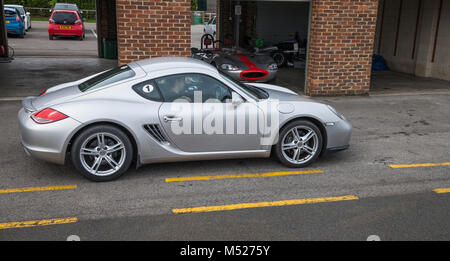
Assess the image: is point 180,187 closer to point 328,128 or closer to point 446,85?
point 328,128

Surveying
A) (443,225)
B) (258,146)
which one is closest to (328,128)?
(258,146)

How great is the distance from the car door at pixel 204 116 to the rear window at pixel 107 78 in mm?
483

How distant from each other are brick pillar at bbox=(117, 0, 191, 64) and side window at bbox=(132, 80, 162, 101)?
13.7 ft

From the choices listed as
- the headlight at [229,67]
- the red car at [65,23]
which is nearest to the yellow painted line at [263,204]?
the headlight at [229,67]

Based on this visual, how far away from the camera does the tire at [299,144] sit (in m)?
5.66

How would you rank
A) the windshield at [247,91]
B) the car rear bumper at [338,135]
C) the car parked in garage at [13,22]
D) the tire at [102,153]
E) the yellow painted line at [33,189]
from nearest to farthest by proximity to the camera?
the yellow painted line at [33,189]
the tire at [102,153]
the windshield at [247,91]
the car rear bumper at [338,135]
the car parked in garage at [13,22]

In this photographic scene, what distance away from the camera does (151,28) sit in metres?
9.17

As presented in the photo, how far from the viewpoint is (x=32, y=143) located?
4.92m

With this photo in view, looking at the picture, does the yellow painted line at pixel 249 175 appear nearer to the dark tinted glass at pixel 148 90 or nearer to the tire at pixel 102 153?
the tire at pixel 102 153

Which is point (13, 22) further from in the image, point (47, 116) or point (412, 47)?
point (47, 116)

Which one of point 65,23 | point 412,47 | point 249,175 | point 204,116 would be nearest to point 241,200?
point 249,175

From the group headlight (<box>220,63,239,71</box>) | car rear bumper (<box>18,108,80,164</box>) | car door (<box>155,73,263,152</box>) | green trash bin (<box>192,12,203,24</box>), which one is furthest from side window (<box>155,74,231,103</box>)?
green trash bin (<box>192,12,203,24</box>)

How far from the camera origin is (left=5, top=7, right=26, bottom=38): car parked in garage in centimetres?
2300
